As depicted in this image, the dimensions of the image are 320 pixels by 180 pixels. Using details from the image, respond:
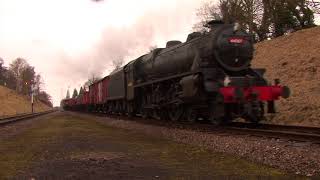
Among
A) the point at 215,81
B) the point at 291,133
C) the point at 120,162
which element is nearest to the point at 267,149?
the point at 291,133

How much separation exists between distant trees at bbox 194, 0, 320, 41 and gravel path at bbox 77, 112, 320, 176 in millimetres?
29454

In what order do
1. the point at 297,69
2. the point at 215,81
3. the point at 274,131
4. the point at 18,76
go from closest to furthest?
1. the point at 274,131
2. the point at 215,81
3. the point at 297,69
4. the point at 18,76

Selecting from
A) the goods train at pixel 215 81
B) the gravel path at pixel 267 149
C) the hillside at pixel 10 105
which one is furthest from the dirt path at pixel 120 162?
the hillside at pixel 10 105

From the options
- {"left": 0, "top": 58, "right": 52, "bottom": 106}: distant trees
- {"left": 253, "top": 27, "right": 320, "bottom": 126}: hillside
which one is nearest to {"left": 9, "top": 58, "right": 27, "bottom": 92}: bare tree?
{"left": 0, "top": 58, "right": 52, "bottom": 106}: distant trees

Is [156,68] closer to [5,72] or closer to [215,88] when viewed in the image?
[215,88]

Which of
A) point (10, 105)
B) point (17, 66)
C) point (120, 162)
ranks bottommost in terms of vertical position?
point (120, 162)

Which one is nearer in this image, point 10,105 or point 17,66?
point 10,105

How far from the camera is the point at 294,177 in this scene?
7777 mm

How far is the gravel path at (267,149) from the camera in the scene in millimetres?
8812

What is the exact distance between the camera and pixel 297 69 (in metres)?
28.2

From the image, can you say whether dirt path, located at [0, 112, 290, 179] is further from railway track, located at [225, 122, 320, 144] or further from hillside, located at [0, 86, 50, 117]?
hillside, located at [0, 86, 50, 117]

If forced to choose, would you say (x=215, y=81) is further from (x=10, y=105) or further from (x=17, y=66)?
(x=17, y=66)

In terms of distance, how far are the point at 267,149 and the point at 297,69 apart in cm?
1850

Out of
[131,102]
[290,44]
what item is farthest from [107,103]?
[290,44]
